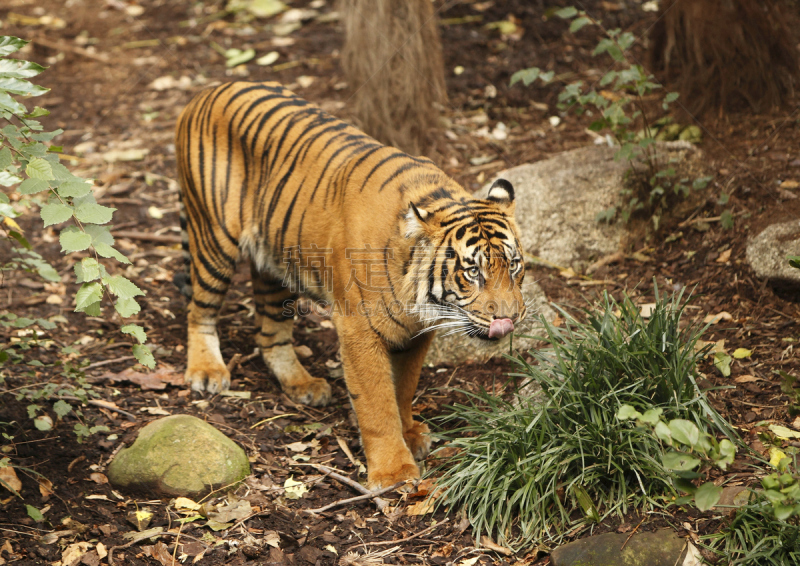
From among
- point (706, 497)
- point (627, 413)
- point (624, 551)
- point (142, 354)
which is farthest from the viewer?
point (624, 551)

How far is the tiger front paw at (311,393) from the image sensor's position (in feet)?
14.3

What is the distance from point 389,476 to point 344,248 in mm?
1159

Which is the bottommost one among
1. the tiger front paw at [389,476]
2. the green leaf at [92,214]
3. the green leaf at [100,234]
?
the tiger front paw at [389,476]

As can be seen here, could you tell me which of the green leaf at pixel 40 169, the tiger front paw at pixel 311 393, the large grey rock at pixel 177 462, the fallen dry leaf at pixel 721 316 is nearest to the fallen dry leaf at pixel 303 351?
the tiger front paw at pixel 311 393

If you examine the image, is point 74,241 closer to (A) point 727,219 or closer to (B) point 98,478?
(B) point 98,478

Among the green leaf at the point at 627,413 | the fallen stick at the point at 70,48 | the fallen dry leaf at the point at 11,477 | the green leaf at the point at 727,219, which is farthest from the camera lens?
the fallen stick at the point at 70,48

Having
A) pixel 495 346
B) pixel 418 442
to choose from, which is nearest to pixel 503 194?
pixel 495 346

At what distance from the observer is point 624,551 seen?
2.64m

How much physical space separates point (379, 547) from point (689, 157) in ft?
11.6

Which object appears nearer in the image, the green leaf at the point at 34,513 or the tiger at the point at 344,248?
the green leaf at the point at 34,513

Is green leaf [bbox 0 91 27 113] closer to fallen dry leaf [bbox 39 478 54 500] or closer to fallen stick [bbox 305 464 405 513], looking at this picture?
fallen dry leaf [bbox 39 478 54 500]

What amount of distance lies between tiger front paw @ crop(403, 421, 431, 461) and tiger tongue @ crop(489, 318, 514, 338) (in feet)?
2.94

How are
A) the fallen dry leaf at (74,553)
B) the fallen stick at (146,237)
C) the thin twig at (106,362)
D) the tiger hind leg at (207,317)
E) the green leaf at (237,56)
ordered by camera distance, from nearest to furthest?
the fallen dry leaf at (74,553) → the thin twig at (106,362) → the tiger hind leg at (207,317) → the fallen stick at (146,237) → the green leaf at (237,56)

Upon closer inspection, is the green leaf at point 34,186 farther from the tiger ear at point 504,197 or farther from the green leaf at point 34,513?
the tiger ear at point 504,197
